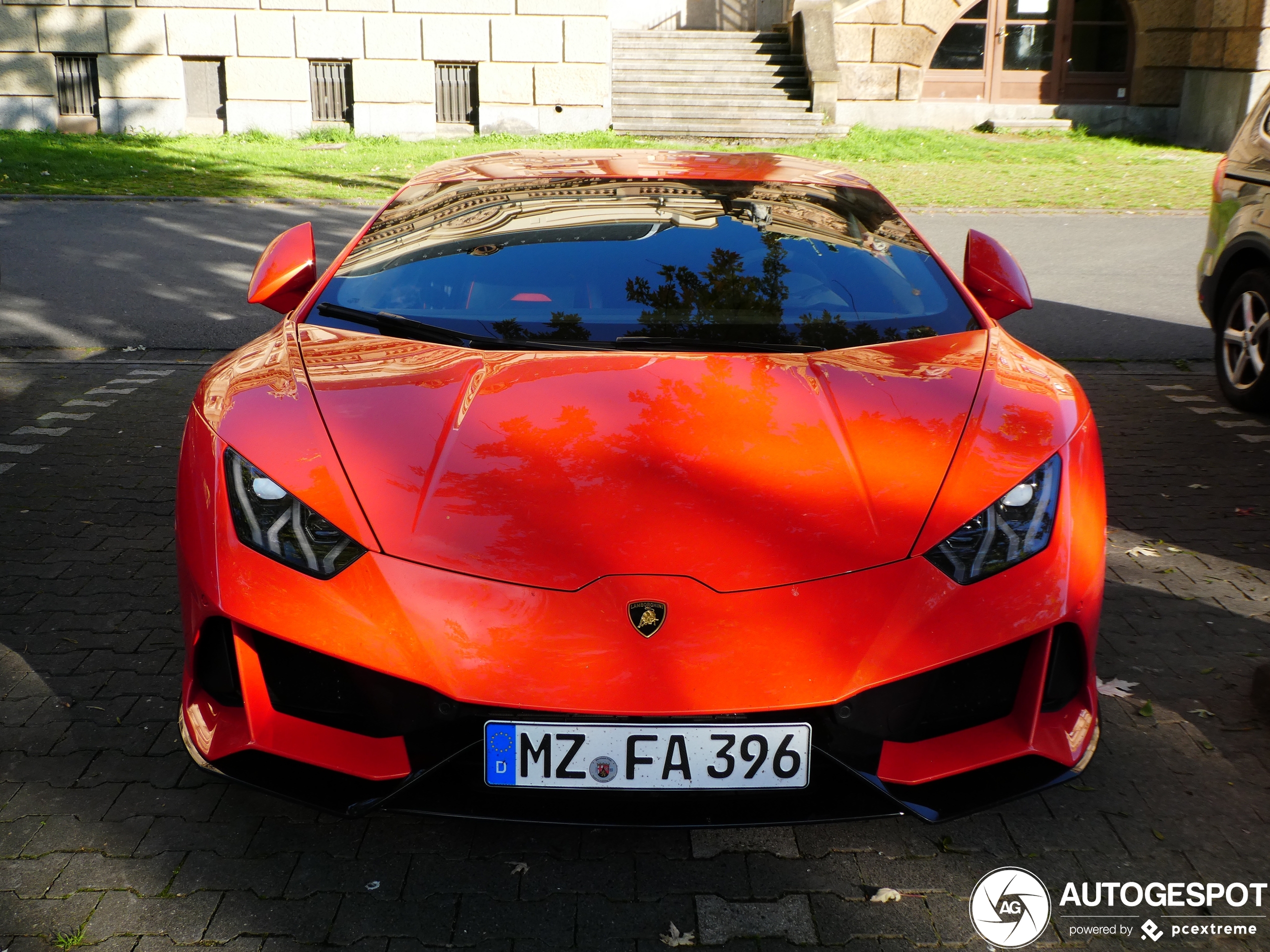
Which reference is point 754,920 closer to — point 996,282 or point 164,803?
point 164,803

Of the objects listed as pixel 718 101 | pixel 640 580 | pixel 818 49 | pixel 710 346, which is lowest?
pixel 640 580

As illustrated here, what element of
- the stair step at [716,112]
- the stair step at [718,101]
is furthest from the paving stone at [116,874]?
the stair step at [718,101]

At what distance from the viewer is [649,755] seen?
210 cm

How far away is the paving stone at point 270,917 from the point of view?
2223 millimetres

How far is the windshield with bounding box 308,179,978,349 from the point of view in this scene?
3080 millimetres

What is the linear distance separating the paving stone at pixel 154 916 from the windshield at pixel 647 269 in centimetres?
147

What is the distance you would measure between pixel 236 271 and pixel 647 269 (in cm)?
648

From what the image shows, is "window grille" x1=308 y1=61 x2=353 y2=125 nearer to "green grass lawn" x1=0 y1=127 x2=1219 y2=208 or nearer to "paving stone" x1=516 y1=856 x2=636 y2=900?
"green grass lawn" x1=0 y1=127 x2=1219 y2=208

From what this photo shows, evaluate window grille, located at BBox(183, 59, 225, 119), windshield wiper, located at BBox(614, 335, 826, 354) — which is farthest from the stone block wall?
windshield wiper, located at BBox(614, 335, 826, 354)

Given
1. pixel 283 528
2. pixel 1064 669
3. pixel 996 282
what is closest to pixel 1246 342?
pixel 996 282

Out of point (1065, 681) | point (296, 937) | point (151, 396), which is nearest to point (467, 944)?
point (296, 937)

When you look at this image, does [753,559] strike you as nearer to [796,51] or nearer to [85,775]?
[85,775]

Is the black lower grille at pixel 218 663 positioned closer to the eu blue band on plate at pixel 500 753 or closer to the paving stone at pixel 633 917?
the eu blue band on plate at pixel 500 753

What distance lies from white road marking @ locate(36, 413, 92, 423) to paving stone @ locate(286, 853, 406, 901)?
390 centimetres
